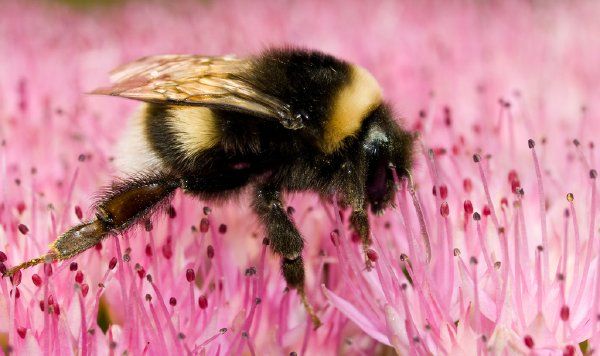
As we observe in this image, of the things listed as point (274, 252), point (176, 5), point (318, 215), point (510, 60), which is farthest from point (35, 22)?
point (274, 252)

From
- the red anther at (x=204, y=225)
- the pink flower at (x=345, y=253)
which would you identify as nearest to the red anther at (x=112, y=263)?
the pink flower at (x=345, y=253)

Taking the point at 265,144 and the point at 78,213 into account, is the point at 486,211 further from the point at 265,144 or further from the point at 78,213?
the point at 78,213

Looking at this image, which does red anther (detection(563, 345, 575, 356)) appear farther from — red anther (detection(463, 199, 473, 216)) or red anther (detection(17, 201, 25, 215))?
red anther (detection(17, 201, 25, 215))

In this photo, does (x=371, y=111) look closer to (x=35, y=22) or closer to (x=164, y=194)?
(x=164, y=194)

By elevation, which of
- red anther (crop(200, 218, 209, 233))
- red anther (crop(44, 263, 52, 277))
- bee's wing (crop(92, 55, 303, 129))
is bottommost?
red anther (crop(44, 263, 52, 277))

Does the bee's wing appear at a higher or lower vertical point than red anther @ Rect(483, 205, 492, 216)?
higher

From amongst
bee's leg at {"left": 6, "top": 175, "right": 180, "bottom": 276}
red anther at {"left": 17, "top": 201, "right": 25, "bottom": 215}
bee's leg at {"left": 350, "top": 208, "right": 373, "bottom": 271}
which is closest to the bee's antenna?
bee's leg at {"left": 6, "top": 175, "right": 180, "bottom": 276}
